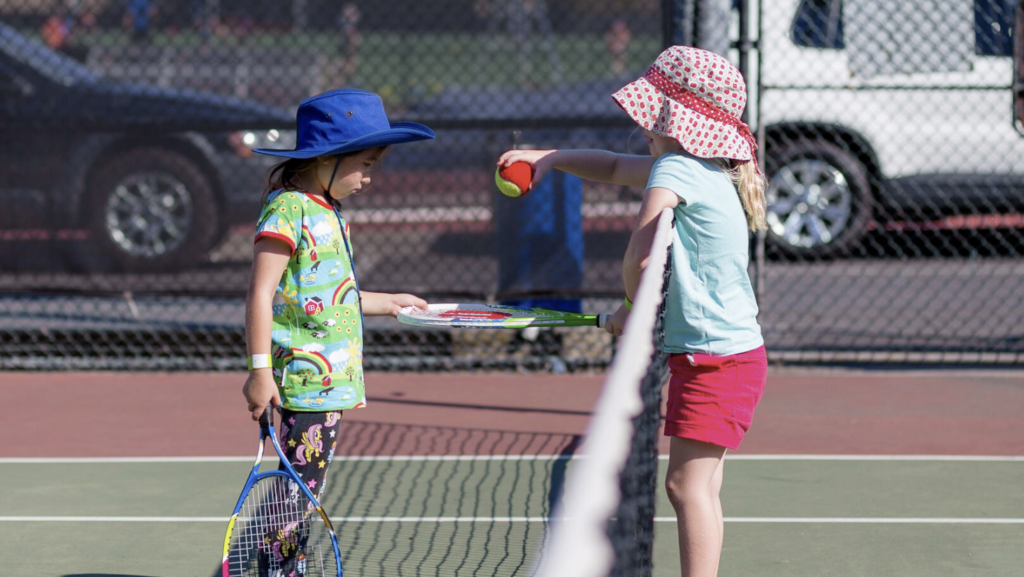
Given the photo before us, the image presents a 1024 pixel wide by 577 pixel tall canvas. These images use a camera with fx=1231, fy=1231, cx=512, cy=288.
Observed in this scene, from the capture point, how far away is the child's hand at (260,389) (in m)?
3.05

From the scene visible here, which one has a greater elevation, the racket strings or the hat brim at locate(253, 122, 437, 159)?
the hat brim at locate(253, 122, 437, 159)

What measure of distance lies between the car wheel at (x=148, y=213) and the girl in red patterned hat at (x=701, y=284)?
15.3ft

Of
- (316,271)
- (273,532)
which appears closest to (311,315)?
(316,271)

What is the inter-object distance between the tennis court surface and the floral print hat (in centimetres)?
153

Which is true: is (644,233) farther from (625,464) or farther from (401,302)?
(401,302)

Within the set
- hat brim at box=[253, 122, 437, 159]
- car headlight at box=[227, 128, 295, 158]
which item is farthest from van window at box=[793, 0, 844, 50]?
hat brim at box=[253, 122, 437, 159]

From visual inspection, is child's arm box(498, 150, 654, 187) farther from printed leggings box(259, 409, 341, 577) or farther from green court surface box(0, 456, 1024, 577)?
green court surface box(0, 456, 1024, 577)

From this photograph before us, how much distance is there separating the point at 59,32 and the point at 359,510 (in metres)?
4.46

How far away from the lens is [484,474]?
510 centimetres

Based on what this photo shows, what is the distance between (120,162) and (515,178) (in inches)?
174

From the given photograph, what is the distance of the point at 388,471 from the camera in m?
5.18

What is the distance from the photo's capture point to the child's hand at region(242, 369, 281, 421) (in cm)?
305

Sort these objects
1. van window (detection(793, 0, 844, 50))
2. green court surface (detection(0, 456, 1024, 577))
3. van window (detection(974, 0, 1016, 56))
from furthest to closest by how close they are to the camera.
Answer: van window (detection(793, 0, 844, 50))
van window (detection(974, 0, 1016, 56))
green court surface (detection(0, 456, 1024, 577))

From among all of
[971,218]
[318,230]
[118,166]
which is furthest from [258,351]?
[971,218]
